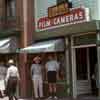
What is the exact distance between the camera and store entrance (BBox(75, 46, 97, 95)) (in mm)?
18203

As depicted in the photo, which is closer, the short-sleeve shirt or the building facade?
the building facade

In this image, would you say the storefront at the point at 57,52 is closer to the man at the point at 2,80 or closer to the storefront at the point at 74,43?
the storefront at the point at 74,43

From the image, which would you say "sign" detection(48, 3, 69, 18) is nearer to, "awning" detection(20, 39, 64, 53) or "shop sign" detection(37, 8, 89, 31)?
"shop sign" detection(37, 8, 89, 31)

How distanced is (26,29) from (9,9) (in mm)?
3401

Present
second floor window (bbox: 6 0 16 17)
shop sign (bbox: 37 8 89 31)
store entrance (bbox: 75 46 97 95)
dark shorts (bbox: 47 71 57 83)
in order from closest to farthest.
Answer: shop sign (bbox: 37 8 89 31) → dark shorts (bbox: 47 71 57 83) → store entrance (bbox: 75 46 97 95) → second floor window (bbox: 6 0 16 17)

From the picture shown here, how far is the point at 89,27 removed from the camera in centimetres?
1605

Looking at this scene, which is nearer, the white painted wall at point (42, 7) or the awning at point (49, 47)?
the awning at point (49, 47)

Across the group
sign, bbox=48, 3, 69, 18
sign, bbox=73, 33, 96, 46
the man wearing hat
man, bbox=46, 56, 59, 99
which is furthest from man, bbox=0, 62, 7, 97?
sign, bbox=73, 33, 96, 46

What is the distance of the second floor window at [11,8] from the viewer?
73.9 feet

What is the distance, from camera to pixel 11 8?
75.3ft

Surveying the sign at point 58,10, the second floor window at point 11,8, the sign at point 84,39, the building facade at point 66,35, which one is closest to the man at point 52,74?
the building facade at point 66,35

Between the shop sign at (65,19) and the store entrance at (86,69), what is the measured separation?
5.05 ft

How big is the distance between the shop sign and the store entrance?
1539mm

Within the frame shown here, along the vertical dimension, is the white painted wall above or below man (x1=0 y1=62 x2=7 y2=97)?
above
